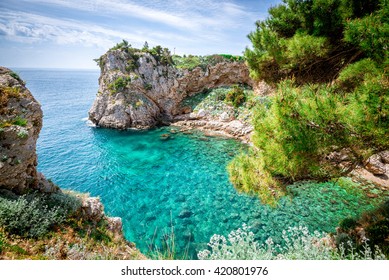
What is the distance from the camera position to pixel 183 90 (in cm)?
3244

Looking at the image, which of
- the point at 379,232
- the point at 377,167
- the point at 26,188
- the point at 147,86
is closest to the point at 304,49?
the point at 379,232

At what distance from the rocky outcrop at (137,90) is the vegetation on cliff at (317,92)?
947 inches

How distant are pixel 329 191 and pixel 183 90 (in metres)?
26.3

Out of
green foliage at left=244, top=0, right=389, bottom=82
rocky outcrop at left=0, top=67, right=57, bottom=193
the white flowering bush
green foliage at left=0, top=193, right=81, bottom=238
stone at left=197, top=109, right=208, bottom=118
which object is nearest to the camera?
green foliage at left=244, top=0, right=389, bottom=82

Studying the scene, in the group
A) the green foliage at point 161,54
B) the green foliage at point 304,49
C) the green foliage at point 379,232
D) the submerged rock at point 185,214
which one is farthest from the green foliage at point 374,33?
the green foliage at point 161,54

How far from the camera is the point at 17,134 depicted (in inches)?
210

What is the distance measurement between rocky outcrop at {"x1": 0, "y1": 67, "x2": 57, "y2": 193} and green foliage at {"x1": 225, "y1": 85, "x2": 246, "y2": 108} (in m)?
24.7

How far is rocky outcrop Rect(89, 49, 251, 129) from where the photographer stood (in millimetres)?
27156

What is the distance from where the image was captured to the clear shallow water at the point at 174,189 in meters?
9.43

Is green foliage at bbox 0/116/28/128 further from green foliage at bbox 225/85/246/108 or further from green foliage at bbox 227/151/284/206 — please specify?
green foliage at bbox 225/85/246/108

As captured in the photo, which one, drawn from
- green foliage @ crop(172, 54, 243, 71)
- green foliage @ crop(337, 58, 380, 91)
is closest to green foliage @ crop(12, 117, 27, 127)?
green foliage @ crop(337, 58, 380, 91)

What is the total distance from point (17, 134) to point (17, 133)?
0.10ft

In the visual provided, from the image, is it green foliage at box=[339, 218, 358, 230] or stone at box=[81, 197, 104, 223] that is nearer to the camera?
stone at box=[81, 197, 104, 223]

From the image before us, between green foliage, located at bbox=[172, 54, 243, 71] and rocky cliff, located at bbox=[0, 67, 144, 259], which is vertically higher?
green foliage, located at bbox=[172, 54, 243, 71]
